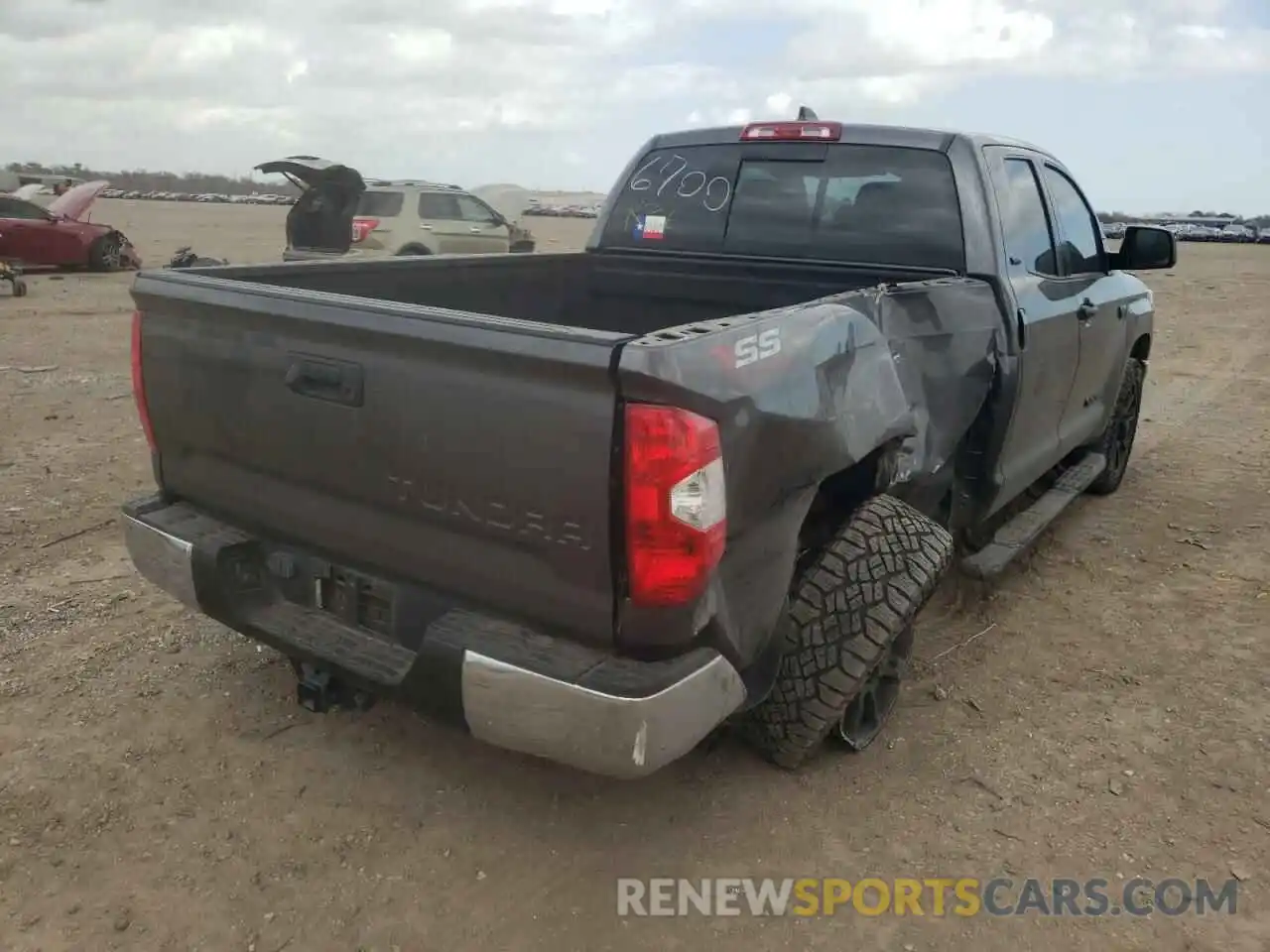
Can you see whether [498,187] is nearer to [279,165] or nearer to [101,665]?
[279,165]

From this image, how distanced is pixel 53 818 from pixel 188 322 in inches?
57.6

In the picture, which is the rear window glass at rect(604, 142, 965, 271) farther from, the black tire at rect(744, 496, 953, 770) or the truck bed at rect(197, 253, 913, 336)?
the black tire at rect(744, 496, 953, 770)

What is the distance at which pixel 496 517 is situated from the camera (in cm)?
241

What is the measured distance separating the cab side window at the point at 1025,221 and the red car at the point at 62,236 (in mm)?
16193

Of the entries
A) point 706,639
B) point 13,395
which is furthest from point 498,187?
point 706,639

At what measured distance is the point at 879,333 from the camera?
9.86 feet

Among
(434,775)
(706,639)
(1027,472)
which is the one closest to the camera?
(706,639)

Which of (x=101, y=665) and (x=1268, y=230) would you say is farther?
(x=1268, y=230)

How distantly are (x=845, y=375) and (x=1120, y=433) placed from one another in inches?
165

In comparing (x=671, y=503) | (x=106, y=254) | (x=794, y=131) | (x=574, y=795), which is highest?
(x=794, y=131)

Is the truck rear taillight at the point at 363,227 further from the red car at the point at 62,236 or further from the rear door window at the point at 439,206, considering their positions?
the red car at the point at 62,236

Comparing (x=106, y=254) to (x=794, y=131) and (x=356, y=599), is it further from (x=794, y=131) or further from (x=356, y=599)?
(x=356, y=599)

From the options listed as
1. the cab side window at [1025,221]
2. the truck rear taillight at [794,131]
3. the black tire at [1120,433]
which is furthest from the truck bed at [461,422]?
the black tire at [1120,433]

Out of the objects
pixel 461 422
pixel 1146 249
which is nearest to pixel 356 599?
pixel 461 422
